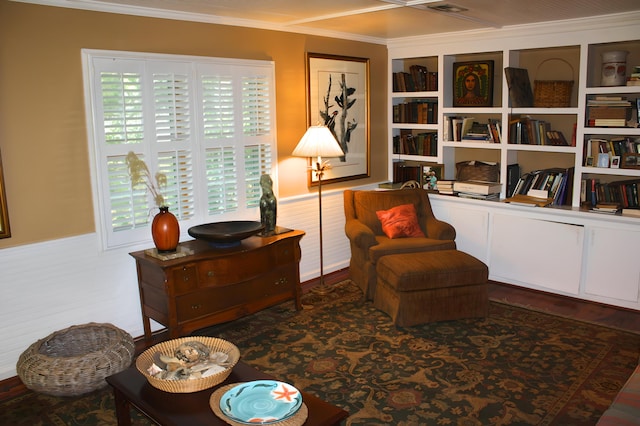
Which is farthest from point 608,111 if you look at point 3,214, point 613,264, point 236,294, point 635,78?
point 3,214

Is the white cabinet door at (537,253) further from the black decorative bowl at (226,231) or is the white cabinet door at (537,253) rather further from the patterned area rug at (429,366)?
the black decorative bowl at (226,231)

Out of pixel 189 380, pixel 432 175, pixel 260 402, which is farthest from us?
pixel 432 175

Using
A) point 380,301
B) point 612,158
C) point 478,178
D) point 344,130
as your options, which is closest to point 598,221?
point 612,158

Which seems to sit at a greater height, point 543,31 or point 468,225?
point 543,31

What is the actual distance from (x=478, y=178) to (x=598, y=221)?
1198 millimetres

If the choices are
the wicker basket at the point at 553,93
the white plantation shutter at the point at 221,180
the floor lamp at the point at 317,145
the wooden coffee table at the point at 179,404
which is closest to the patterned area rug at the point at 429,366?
the wooden coffee table at the point at 179,404

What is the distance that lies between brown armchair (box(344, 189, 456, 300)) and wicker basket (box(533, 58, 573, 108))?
4.22 feet

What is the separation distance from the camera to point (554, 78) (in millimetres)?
4902

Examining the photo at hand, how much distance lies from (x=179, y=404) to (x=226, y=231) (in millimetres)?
1790

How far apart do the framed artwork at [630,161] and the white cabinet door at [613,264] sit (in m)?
0.50

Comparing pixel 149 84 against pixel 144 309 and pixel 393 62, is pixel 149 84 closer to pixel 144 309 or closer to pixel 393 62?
pixel 144 309

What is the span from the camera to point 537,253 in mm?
4746

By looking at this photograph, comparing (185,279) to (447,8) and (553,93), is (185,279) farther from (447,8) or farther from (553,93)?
(553,93)

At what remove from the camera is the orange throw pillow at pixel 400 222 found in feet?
15.7
